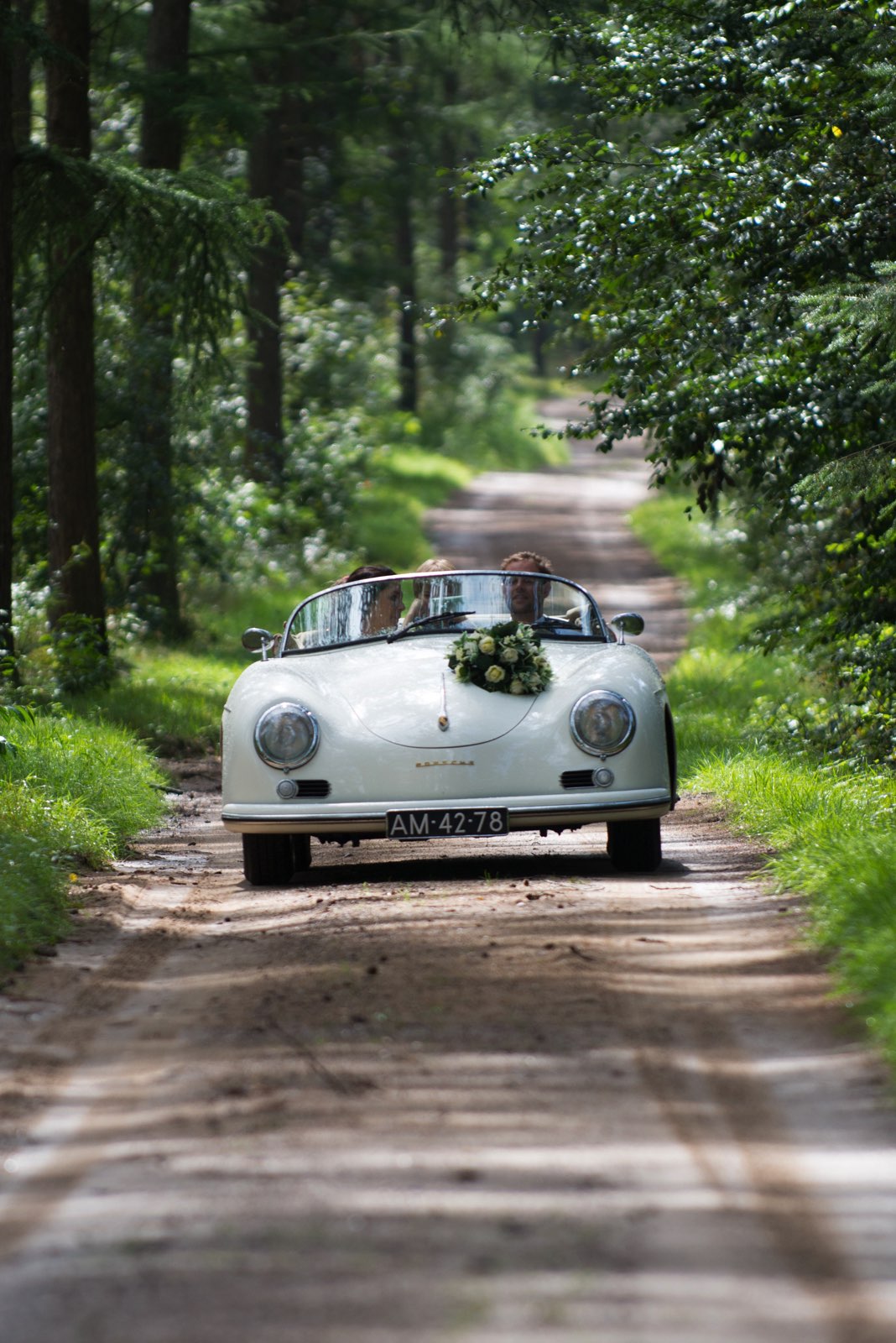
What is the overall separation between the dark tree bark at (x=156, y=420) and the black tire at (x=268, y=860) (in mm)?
10789

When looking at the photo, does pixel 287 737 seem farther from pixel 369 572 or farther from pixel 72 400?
pixel 72 400

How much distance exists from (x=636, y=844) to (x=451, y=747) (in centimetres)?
105

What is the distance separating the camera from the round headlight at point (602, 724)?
8.48m

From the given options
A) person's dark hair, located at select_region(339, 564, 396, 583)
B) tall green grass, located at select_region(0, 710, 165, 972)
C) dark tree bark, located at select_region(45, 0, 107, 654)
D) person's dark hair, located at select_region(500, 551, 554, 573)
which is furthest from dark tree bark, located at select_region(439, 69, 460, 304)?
person's dark hair, located at select_region(500, 551, 554, 573)

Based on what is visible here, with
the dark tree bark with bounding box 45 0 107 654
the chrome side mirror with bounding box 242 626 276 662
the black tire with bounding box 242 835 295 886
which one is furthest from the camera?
the dark tree bark with bounding box 45 0 107 654

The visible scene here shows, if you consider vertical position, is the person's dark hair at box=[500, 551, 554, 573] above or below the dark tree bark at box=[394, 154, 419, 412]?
below

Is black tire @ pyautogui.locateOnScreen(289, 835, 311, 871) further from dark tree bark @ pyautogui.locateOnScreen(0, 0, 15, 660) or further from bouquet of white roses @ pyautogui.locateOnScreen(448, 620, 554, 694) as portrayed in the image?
dark tree bark @ pyautogui.locateOnScreen(0, 0, 15, 660)

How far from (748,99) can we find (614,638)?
3.64 meters

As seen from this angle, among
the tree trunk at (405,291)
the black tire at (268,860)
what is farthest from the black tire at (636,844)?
the tree trunk at (405,291)

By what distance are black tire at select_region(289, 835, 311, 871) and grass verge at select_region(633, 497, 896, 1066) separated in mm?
2401

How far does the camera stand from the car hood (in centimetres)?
851

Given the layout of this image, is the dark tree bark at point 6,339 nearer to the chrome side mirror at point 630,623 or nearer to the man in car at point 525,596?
the man in car at point 525,596

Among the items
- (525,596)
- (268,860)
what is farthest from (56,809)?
(525,596)

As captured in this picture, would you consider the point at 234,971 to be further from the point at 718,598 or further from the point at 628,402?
the point at 718,598
